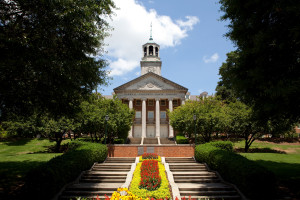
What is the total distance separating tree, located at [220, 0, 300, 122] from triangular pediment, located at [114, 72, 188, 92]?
29.8 metres

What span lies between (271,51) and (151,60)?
3956 centimetres

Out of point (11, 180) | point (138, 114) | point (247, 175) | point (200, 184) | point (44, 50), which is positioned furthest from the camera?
point (138, 114)

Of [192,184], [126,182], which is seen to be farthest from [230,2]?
[126,182]

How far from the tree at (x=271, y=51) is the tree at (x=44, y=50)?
7196mm

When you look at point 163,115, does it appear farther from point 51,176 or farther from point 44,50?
point 51,176

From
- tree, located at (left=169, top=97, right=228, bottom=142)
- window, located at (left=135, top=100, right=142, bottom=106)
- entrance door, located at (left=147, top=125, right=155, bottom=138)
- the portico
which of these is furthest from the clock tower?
tree, located at (left=169, top=97, right=228, bottom=142)

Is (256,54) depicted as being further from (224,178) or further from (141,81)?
(141,81)

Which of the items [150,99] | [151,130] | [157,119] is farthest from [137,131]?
[150,99]

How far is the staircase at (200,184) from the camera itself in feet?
32.4

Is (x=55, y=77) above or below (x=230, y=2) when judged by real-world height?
below

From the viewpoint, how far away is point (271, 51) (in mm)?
8023

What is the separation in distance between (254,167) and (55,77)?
1032 cm

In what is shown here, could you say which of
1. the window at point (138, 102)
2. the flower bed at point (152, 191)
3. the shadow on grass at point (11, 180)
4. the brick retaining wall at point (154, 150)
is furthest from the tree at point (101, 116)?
the window at point (138, 102)

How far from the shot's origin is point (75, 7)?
889 centimetres
